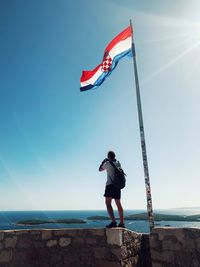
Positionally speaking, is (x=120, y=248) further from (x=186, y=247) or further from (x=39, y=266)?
(x=39, y=266)

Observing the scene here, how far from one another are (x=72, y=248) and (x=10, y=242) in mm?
1397

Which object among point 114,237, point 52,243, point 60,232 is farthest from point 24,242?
point 114,237

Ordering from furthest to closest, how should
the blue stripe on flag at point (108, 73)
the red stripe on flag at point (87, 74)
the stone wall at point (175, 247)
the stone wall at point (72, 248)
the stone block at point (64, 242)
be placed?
the red stripe on flag at point (87, 74)
the blue stripe on flag at point (108, 73)
the stone block at point (64, 242)
the stone wall at point (72, 248)
the stone wall at point (175, 247)

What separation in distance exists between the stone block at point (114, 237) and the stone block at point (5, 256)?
218cm

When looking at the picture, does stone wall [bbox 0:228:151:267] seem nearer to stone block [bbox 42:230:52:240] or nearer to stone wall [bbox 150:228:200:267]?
stone block [bbox 42:230:52:240]

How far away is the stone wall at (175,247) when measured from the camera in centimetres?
409

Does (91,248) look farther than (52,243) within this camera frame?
No

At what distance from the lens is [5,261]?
498cm

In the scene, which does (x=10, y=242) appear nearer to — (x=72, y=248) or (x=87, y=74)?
(x=72, y=248)

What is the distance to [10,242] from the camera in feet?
16.8

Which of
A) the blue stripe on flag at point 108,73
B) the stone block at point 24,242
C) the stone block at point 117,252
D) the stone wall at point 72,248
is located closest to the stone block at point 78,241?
the stone wall at point 72,248

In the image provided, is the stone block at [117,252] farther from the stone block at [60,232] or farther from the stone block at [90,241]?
the stone block at [60,232]

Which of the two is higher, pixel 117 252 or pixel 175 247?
pixel 175 247

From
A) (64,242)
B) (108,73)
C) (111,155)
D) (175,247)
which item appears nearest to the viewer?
(175,247)
